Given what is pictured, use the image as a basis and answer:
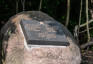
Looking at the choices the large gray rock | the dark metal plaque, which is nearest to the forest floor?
the large gray rock

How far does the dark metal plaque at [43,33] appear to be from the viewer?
3239 millimetres

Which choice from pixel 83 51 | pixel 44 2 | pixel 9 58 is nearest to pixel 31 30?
pixel 9 58

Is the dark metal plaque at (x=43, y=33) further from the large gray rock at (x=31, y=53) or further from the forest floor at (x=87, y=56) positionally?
the forest floor at (x=87, y=56)

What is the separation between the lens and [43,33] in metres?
3.40

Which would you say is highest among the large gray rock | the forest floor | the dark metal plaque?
the dark metal plaque

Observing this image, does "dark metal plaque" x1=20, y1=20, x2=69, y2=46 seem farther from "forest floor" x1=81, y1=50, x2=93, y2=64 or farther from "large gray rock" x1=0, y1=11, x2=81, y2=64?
"forest floor" x1=81, y1=50, x2=93, y2=64

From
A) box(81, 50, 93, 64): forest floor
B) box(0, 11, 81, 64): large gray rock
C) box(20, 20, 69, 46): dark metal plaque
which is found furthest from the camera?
box(81, 50, 93, 64): forest floor

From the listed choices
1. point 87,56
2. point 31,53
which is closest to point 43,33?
point 31,53

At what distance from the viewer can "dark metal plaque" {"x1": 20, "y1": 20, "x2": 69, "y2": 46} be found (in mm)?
3239

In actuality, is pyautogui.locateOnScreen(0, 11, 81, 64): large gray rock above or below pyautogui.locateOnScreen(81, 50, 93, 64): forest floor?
above

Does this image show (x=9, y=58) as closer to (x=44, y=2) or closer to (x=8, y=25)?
(x=8, y=25)

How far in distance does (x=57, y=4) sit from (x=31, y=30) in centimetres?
258

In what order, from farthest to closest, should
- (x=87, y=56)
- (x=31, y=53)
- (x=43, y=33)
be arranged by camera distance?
1. (x=87, y=56)
2. (x=43, y=33)
3. (x=31, y=53)

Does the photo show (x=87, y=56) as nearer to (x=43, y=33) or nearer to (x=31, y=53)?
(x=43, y=33)
